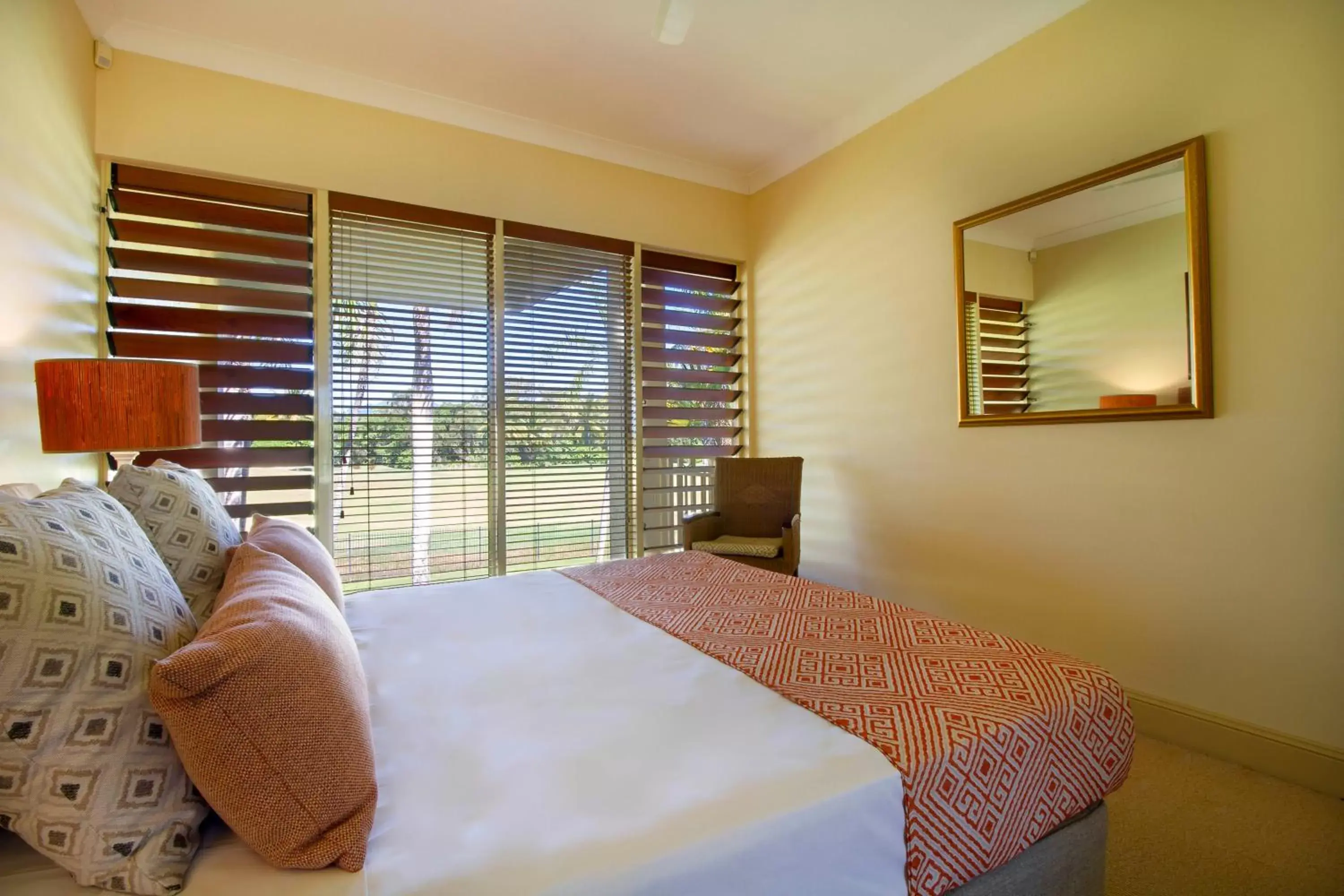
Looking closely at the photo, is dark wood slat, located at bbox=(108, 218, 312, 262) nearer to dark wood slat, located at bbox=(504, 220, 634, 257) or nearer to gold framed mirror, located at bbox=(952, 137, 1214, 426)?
dark wood slat, located at bbox=(504, 220, 634, 257)

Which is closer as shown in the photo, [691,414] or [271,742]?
[271,742]

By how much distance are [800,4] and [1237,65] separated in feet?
5.28

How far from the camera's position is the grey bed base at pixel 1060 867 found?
105cm

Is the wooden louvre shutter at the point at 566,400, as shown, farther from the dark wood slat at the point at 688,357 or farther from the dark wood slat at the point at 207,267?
the dark wood slat at the point at 207,267

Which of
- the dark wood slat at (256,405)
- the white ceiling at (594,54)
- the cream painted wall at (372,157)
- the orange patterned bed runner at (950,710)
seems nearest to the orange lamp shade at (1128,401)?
the orange patterned bed runner at (950,710)

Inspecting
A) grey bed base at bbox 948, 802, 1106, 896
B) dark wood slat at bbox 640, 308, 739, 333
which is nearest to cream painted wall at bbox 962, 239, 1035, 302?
dark wood slat at bbox 640, 308, 739, 333

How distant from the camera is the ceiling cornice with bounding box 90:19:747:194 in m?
2.77

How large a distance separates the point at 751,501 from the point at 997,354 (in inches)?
62.1

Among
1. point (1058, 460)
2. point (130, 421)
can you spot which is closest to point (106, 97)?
point (130, 421)

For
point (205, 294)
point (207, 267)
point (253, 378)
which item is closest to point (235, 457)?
point (253, 378)

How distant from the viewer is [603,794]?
90cm

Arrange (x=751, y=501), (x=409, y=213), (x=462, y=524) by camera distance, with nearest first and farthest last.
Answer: (x=409, y=213) < (x=462, y=524) < (x=751, y=501)

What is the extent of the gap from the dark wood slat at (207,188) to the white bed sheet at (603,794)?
9.02ft

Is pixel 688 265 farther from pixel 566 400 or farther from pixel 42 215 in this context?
pixel 42 215
